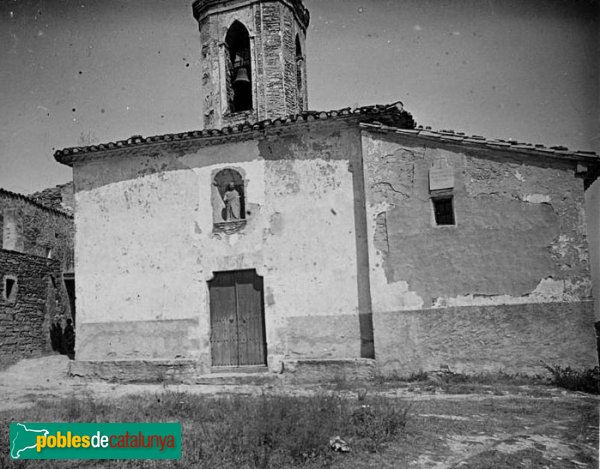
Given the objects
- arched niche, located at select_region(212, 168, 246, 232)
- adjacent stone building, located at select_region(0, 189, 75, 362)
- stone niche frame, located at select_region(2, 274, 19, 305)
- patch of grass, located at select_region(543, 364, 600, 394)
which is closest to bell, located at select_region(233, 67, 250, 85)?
arched niche, located at select_region(212, 168, 246, 232)

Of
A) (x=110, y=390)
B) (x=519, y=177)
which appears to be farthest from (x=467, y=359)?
(x=110, y=390)

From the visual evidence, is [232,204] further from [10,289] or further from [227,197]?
[10,289]

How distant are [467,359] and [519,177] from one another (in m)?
3.30

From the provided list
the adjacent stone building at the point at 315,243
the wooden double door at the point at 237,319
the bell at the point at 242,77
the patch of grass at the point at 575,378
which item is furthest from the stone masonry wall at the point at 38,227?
the patch of grass at the point at 575,378

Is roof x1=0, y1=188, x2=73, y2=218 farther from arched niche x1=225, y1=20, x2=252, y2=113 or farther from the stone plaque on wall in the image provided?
the stone plaque on wall

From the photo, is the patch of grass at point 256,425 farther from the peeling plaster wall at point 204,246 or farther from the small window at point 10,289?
the small window at point 10,289

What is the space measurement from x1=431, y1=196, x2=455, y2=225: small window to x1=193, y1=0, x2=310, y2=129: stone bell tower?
4.75 m

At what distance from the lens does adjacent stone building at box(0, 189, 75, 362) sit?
1405 cm

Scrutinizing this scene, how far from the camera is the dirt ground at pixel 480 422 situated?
16.1 feet

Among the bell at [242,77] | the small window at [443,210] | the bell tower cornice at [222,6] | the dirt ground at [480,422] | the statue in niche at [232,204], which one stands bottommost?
the dirt ground at [480,422]

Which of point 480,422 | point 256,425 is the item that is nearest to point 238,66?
point 256,425

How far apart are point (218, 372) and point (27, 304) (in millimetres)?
7202

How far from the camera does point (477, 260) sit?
930 centimetres

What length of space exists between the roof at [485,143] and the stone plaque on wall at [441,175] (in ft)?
1.40
